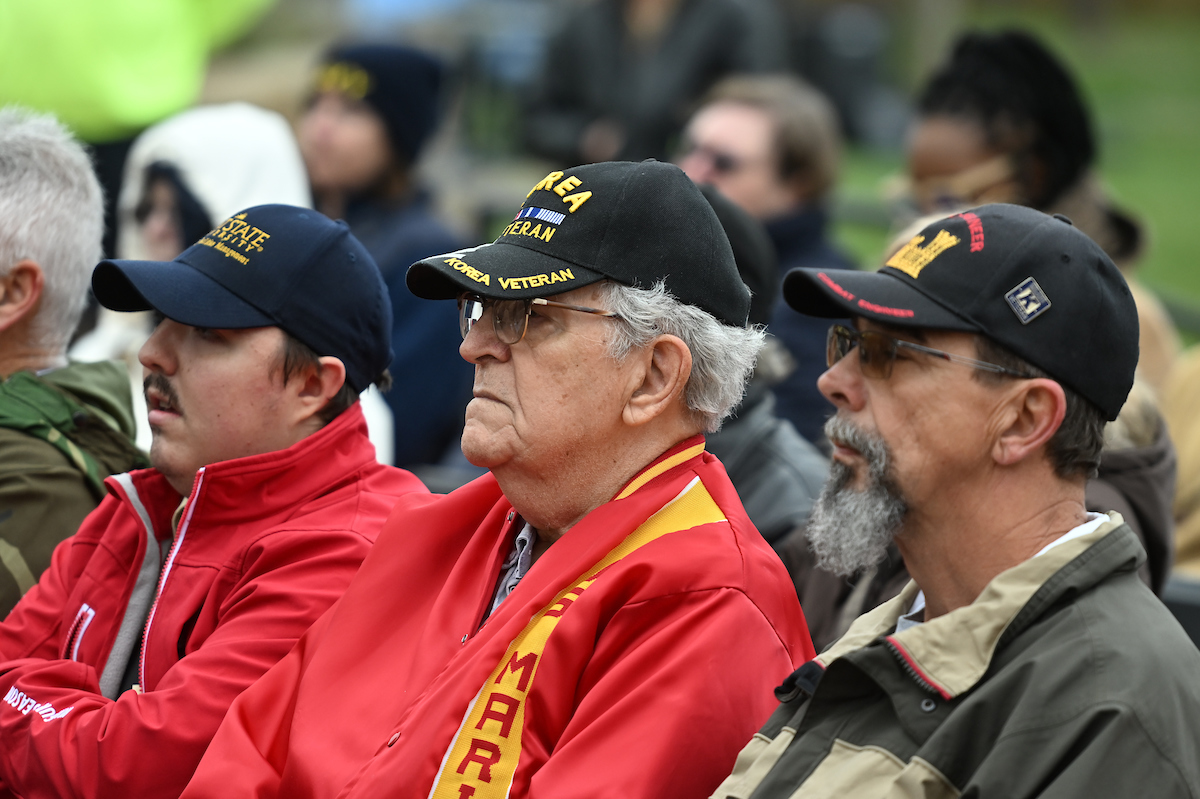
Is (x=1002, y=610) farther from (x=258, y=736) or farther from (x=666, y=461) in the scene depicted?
(x=258, y=736)

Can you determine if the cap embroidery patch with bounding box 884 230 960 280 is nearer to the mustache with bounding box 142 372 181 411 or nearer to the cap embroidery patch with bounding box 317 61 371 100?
the mustache with bounding box 142 372 181 411

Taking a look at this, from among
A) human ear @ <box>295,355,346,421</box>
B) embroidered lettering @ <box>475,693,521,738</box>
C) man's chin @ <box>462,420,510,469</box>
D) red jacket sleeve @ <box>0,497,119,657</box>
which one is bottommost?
red jacket sleeve @ <box>0,497,119,657</box>

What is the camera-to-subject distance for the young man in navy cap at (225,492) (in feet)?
8.65

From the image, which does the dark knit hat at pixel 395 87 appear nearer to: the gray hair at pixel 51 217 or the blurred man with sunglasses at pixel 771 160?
the blurred man with sunglasses at pixel 771 160

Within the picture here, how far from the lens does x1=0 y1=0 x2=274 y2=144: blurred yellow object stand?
558cm

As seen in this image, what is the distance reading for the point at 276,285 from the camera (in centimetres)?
281

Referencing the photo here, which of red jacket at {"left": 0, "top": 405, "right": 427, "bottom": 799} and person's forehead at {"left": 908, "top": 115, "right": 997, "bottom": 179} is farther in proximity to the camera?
person's forehead at {"left": 908, "top": 115, "right": 997, "bottom": 179}

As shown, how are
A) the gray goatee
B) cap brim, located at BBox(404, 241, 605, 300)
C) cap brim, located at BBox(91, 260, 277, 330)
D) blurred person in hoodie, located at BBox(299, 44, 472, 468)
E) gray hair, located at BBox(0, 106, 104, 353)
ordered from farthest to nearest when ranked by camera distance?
blurred person in hoodie, located at BBox(299, 44, 472, 468) < gray hair, located at BBox(0, 106, 104, 353) < cap brim, located at BBox(91, 260, 277, 330) < cap brim, located at BBox(404, 241, 605, 300) < the gray goatee

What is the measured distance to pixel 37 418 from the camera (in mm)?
3201

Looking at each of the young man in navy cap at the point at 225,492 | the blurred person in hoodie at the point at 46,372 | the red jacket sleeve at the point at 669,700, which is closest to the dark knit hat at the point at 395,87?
the blurred person in hoodie at the point at 46,372

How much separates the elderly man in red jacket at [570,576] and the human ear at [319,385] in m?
0.40

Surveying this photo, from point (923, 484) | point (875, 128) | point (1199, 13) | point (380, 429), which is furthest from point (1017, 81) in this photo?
point (1199, 13)

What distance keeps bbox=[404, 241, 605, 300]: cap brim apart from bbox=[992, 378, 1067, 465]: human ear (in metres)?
0.73

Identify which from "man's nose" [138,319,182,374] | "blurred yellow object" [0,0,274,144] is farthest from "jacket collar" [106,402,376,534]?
"blurred yellow object" [0,0,274,144]
